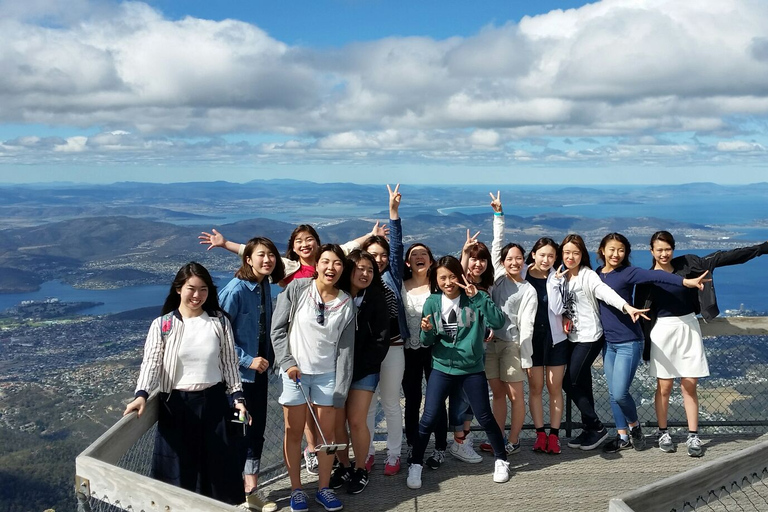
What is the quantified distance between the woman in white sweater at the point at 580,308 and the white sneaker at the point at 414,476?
1553mm

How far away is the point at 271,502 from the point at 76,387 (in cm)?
5622

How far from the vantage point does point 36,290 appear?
140m

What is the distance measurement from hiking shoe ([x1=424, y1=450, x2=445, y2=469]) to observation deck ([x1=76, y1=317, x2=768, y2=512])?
5 cm

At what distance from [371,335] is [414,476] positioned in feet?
3.76

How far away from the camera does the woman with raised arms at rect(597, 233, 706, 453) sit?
5004 millimetres

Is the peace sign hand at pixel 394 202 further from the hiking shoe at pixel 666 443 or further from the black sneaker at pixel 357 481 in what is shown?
the hiking shoe at pixel 666 443

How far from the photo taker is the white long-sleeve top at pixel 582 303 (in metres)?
5.04

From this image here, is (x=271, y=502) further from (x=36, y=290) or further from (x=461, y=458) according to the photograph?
(x=36, y=290)

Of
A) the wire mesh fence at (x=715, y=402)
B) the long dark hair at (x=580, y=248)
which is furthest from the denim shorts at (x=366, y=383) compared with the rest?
the long dark hair at (x=580, y=248)

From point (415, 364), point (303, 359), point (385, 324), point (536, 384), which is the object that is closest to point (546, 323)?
point (536, 384)

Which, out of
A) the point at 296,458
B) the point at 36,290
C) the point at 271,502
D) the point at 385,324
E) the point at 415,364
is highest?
the point at 385,324

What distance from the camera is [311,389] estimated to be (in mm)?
4230

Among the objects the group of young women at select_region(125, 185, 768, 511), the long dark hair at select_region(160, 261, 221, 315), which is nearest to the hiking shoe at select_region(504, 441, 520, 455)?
the group of young women at select_region(125, 185, 768, 511)

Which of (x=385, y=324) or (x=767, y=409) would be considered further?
(x=767, y=409)
